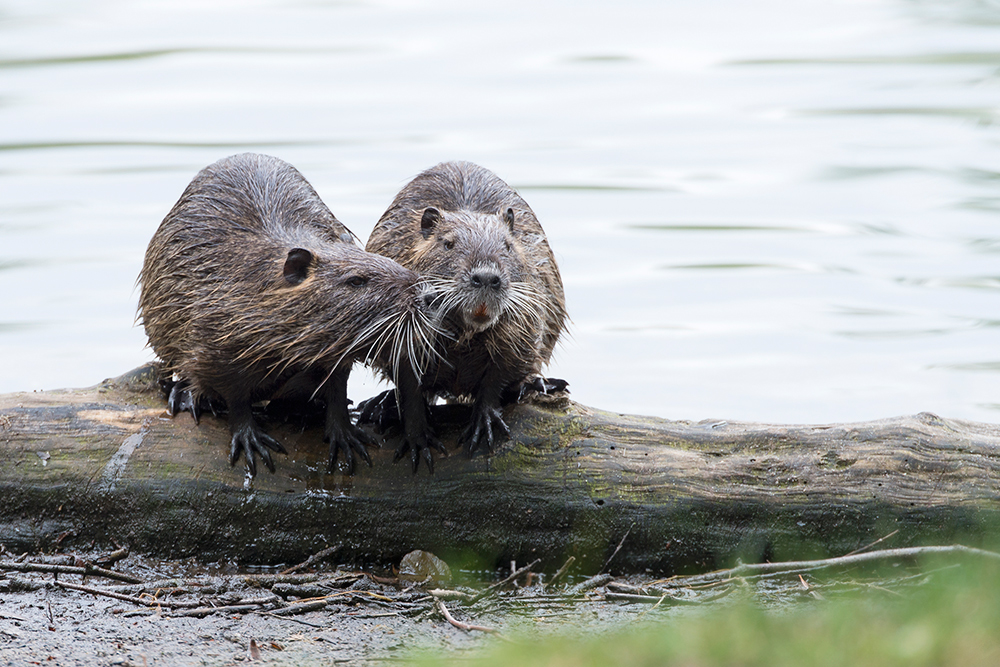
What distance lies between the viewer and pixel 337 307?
4637 millimetres

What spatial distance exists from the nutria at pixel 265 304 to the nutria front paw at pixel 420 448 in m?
0.15

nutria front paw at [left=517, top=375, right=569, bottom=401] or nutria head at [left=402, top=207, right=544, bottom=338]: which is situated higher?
Result: nutria head at [left=402, top=207, right=544, bottom=338]

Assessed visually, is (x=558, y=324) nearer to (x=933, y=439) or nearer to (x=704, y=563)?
(x=704, y=563)

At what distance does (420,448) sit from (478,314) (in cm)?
72

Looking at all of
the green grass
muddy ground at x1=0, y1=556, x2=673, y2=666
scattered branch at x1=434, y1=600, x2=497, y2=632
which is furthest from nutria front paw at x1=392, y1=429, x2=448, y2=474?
the green grass

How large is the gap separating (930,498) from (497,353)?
1.87 meters

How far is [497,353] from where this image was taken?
5.01 meters

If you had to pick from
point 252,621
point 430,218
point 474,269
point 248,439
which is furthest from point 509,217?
point 252,621

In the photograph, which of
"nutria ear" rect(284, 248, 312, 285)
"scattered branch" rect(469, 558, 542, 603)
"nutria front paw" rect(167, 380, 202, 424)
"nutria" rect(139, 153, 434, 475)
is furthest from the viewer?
"nutria front paw" rect(167, 380, 202, 424)

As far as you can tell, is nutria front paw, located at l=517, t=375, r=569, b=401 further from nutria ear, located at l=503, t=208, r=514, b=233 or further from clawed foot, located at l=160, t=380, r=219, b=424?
clawed foot, located at l=160, t=380, r=219, b=424

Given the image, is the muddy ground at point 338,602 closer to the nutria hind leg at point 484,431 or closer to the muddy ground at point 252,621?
the muddy ground at point 252,621

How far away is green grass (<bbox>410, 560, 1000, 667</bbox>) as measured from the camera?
2465 millimetres

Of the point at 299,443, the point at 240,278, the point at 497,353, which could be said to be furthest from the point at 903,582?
the point at 240,278

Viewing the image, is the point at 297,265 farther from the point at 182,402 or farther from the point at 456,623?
the point at 456,623
